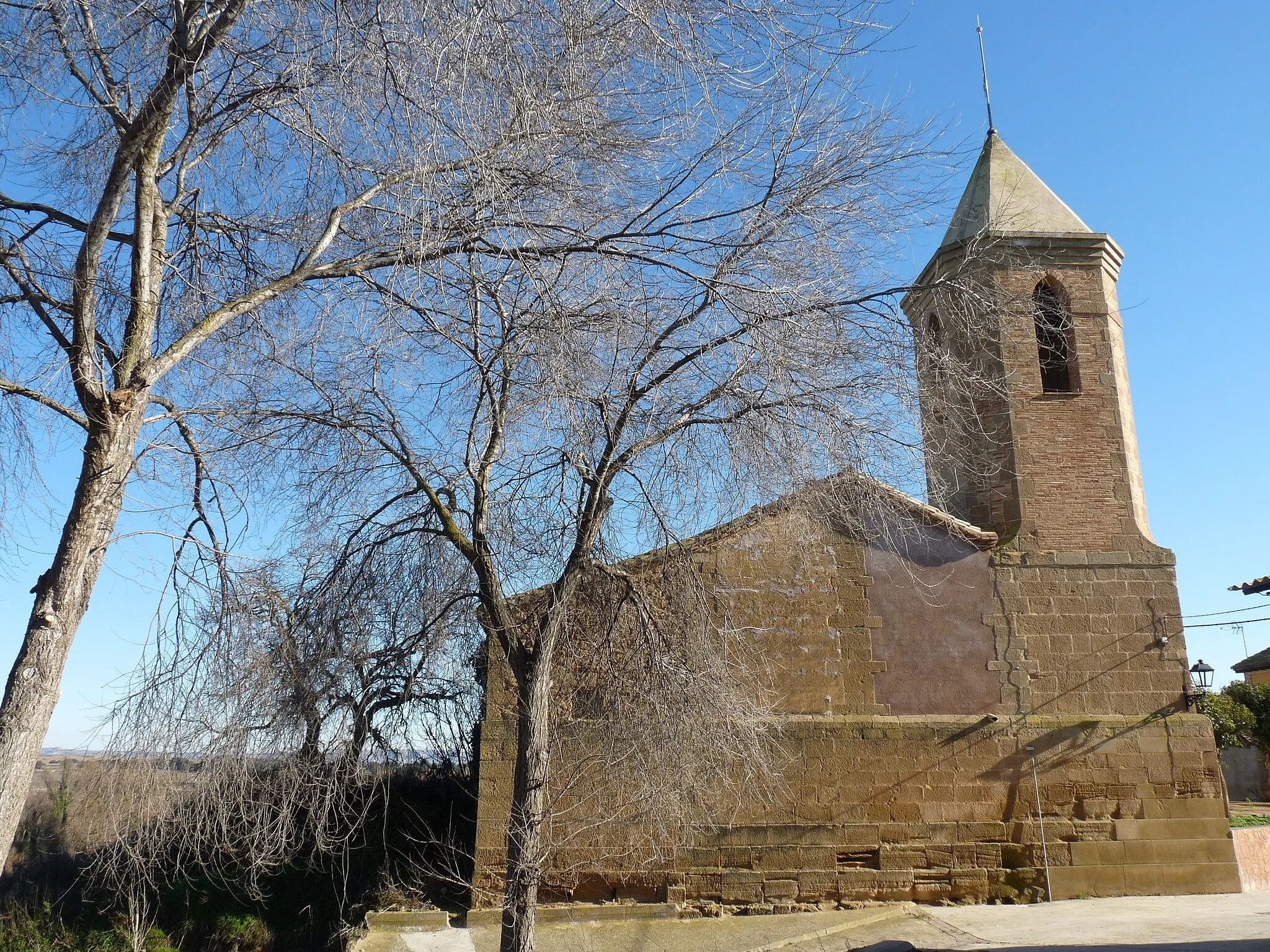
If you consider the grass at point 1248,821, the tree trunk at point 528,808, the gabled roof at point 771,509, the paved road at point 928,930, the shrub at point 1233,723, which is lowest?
the paved road at point 928,930

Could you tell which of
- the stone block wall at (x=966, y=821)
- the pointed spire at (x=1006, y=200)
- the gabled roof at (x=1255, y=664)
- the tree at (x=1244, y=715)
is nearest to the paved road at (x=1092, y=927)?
the stone block wall at (x=966, y=821)

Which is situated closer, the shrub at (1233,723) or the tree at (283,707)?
the tree at (283,707)

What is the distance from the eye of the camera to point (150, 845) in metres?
5.54

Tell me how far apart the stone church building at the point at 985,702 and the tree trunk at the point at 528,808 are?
9.14 feet

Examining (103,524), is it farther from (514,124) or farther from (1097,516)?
(1097,516)

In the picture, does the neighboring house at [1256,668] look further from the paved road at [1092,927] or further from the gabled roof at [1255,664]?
the paved road at [1092,927]

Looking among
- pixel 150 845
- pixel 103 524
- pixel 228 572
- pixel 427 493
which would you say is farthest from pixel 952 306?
pixel 150 845

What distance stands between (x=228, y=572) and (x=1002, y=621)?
8600 mm

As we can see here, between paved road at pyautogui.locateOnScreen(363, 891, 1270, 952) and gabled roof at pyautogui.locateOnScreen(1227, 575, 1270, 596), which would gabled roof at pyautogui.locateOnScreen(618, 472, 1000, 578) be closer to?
paved road at pyautogui.locateOnScreen(363, 891, 1270, 952)

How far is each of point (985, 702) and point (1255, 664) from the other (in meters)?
24.1

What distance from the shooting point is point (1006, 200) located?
39.6ft

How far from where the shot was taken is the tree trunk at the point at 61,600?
173 inches

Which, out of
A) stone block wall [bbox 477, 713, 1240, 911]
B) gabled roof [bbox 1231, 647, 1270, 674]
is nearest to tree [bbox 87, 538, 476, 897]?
stone block wall [bbox 477, 713, 1240, 911]

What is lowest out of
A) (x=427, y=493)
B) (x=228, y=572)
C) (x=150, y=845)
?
(x=150, y=845)
